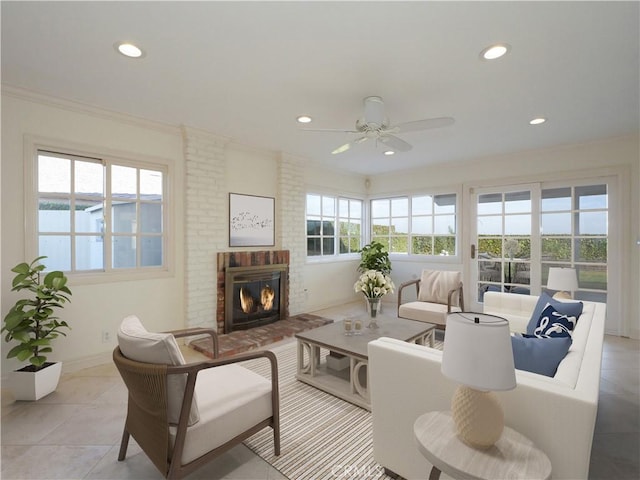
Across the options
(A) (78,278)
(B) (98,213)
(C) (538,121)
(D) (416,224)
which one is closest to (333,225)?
(D) (416,224)

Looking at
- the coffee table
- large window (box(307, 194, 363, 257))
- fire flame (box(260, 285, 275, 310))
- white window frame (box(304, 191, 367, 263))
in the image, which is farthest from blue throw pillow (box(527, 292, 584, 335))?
large window (box(307, 194, 363, 257))

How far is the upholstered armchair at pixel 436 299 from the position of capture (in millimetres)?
3945

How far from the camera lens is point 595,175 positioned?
13.9 feet

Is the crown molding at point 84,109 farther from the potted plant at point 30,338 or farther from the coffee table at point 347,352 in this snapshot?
the coffee table at point 347,352

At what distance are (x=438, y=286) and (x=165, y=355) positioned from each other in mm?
3816

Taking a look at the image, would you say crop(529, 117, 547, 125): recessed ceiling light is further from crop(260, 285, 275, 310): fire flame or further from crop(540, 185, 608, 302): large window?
crop(260, 285, 275, 310): fire flame

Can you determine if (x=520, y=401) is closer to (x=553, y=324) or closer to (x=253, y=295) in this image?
(x=553, y=324)

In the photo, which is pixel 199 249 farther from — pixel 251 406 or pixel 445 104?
pixel 445 104

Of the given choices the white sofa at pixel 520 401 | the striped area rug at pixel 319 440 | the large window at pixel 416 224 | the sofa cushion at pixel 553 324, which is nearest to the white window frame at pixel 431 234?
the large window at pixel 416 224

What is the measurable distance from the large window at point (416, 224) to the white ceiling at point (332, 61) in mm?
2105

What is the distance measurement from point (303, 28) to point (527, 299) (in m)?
3.26

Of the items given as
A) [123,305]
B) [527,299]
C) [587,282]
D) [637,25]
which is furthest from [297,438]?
[587,282]

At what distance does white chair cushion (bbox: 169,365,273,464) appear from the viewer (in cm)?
158

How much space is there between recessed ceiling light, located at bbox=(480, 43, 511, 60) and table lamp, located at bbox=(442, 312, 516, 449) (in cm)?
190
